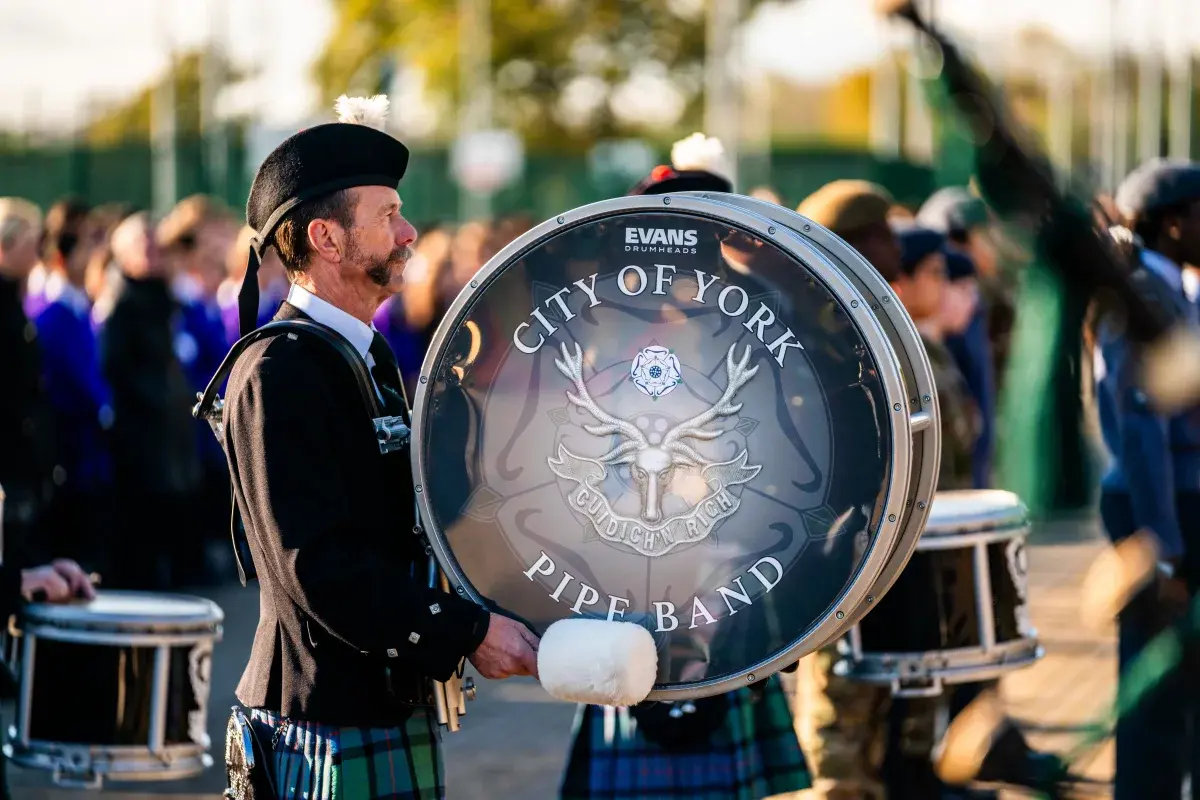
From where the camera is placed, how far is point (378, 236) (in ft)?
9.17

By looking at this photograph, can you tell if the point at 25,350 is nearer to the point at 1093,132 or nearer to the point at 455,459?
the point at 455,459

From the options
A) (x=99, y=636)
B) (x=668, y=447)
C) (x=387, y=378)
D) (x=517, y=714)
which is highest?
(x=387, y=378)

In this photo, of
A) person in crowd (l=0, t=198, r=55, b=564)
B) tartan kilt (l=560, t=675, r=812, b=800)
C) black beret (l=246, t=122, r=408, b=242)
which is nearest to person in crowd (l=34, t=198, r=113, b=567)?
person in crowd (l=0, t=198, r=55, b=564)

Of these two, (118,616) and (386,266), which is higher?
(386,266)

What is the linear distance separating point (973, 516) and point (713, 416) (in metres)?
1.60

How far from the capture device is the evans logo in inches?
101

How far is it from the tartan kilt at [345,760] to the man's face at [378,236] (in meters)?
0.74

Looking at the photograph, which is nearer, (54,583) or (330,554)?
(330,554)

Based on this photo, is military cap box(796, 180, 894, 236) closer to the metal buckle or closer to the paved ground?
the paved ground

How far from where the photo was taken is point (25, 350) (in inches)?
276

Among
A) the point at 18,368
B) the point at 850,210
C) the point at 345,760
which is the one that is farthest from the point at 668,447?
the point at 18,368

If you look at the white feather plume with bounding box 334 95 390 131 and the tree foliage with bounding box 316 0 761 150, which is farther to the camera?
the tree foliage with bounding box 316 0 761 150

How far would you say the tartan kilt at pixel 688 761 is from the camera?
3.60 m

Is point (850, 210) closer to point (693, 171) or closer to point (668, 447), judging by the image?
point (693, 171)
